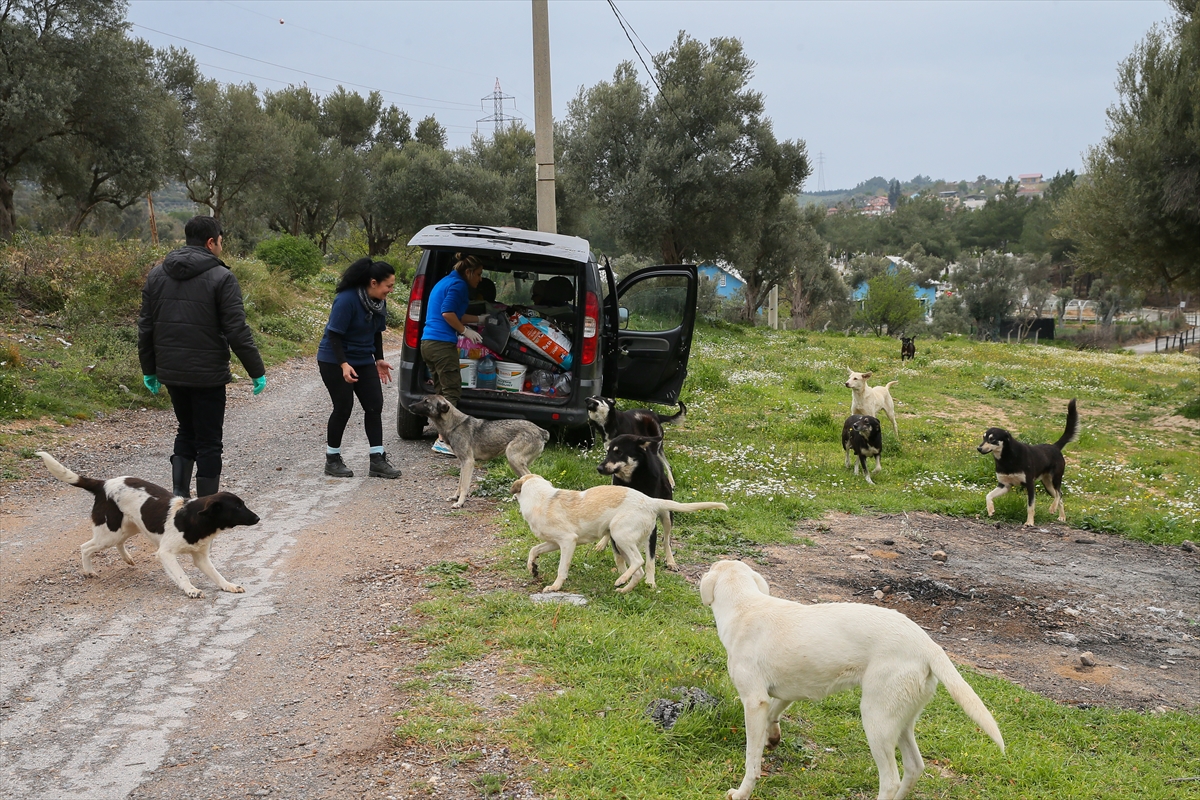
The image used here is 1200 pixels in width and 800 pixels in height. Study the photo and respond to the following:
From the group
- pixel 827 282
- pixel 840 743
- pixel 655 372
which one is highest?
pixel 827 282

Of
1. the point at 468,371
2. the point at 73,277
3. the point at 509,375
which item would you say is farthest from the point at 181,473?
the point at 73,277

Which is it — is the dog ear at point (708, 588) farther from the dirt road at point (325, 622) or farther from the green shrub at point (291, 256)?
the green shrub at point (291, 256)

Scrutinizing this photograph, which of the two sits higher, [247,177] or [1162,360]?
[247,177]

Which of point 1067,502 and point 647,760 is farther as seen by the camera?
point 1067,502

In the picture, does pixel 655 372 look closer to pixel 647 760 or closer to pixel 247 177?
pixel 647 760

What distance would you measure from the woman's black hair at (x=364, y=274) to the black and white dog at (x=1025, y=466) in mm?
6790

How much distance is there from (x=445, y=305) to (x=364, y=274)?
3.17ft

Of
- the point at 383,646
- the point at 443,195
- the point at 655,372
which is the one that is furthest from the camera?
the point at 443,195

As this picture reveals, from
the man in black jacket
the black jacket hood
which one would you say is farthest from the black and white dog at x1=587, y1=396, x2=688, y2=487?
the black jacket hood

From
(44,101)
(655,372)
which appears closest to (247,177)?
(44,101)

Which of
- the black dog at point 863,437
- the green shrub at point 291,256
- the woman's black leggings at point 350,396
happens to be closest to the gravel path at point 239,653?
the woman's black leggings at point 350,396

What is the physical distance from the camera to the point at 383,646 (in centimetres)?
484

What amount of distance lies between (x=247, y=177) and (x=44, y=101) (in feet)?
51.0

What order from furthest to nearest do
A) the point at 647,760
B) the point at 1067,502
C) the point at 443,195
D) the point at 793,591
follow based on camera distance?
the point at 443,195
the point at 1067,502
the point at 793,591
the point at 647,760
